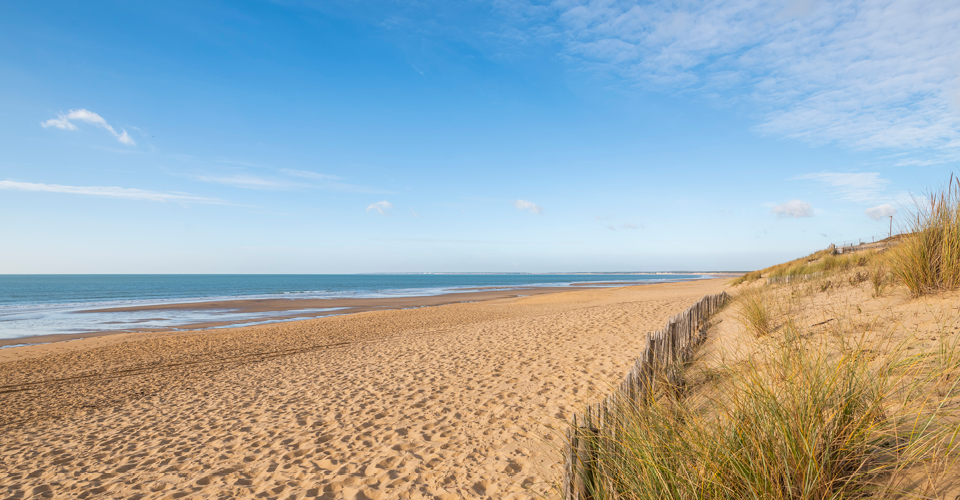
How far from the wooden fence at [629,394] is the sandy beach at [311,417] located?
1020mm

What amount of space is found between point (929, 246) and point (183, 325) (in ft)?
83.2

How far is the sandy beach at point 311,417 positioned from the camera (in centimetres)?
425

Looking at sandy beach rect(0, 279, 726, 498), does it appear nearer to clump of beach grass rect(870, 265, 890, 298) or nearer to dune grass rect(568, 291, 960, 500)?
dune grass rect(568, 291, 960, 500)

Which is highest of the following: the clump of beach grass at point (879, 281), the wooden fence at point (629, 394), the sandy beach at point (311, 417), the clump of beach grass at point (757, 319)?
the clump of beach grass at point (879, 281)

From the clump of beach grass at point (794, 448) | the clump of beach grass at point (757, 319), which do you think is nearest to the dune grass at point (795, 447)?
the clump of beach grass at point (794, 448)

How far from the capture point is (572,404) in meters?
5.86

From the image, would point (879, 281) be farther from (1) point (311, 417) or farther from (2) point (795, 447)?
(1) point (311, 417)

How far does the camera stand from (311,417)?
603 centimetres

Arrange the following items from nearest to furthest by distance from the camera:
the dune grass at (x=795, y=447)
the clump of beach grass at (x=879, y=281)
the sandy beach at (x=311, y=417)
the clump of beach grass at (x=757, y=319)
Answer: the dune grass at (x=795, y=447)
the sandy beach at (x=311, y=417)
the clump of beach grass at (x=757, y=319)
the clump of beach grass at (x=879, y=281)

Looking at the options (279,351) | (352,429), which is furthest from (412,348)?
(352,429)

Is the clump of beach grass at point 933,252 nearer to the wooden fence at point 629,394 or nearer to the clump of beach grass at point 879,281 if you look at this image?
the clump of beach grass at point 879,281

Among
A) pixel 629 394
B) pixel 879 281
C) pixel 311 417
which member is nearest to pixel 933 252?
pixel 879 281

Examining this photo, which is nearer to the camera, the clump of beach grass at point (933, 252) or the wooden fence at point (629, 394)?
the wooden fence at point (629, 394)

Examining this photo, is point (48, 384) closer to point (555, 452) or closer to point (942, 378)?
point (555, 452)
